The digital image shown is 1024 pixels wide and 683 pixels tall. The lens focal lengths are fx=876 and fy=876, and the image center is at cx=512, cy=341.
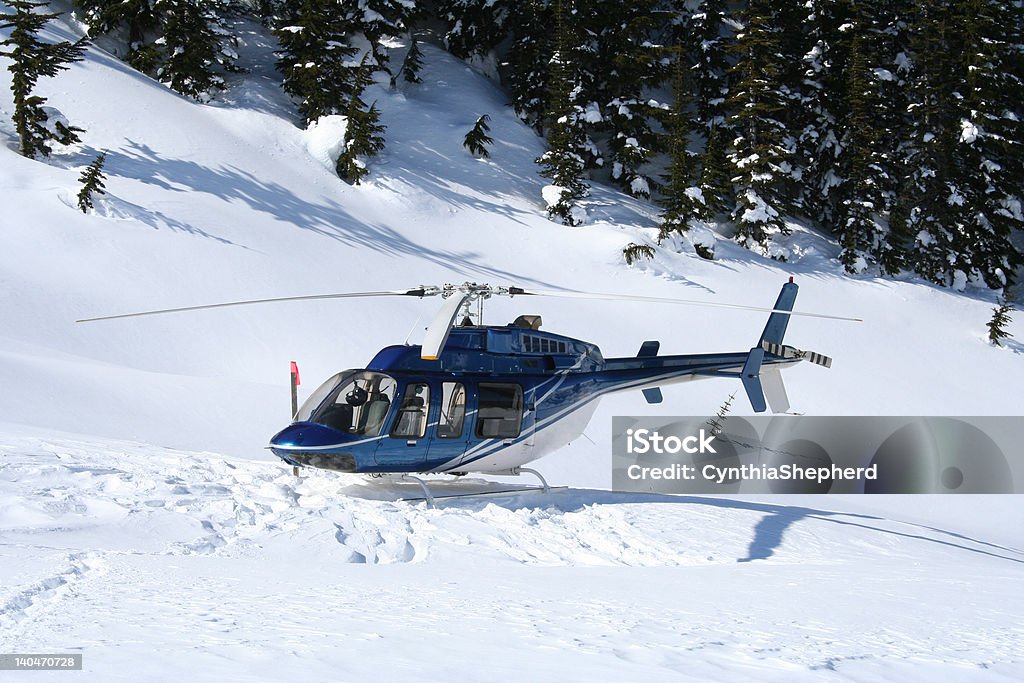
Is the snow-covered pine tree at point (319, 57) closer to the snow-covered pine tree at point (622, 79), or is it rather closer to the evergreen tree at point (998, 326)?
the snow-covered pine tree at point (622, 79)

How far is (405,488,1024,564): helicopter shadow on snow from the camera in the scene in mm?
10734

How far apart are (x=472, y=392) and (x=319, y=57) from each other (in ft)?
64.6

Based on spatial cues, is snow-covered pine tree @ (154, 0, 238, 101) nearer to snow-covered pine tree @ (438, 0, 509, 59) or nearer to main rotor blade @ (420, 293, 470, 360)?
snow-covered pine tree @ (438, 0, 509, 59)

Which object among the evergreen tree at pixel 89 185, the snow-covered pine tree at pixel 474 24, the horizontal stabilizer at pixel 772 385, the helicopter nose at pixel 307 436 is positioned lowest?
the helicopter nose at pixel 307 436

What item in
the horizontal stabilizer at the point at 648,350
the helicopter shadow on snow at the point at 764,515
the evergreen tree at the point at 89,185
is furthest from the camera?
the evergreen tree at the point at 89,185

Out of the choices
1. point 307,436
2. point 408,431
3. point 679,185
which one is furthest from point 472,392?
point 679,185

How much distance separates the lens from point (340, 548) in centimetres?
835

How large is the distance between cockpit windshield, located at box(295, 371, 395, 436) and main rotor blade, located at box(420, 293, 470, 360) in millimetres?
1241

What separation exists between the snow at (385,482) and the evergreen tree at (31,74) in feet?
3.28

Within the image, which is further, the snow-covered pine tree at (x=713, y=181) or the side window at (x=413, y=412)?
the snow-covered pine tree at (x=713, y=181)

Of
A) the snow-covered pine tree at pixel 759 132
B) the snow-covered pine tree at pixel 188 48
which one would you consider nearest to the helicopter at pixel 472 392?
the snow-covered pine tree at pixel 759 132

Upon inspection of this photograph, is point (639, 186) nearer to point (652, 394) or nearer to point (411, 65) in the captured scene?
point (411, 65)

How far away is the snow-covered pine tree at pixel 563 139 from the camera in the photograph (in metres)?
27.5

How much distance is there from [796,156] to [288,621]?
27.4 m
